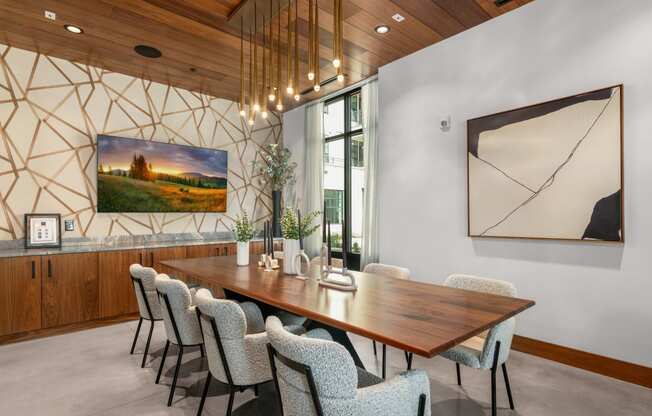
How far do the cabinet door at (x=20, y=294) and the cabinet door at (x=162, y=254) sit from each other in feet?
3.58

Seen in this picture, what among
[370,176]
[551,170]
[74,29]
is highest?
[74,29]

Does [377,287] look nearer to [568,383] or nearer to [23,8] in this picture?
[568,383]

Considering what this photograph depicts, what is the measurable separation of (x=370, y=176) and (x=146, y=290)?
308cm

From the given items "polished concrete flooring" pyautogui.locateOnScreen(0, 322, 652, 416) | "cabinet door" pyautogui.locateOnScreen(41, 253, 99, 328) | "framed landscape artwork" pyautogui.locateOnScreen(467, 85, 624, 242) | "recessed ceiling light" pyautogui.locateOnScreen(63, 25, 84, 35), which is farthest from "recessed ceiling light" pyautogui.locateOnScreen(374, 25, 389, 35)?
"cabinet door" pyautogui.locateOnScreen(41, 253, 99, 328)

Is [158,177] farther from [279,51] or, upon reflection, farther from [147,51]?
[279,51]

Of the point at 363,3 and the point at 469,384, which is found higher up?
the point at 363,3

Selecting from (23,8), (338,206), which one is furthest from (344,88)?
(23,8)

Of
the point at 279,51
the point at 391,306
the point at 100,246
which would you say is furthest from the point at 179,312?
the point at 100,246

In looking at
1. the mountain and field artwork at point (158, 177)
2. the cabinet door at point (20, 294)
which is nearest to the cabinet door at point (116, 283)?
the cabinet door at point (20, 294)

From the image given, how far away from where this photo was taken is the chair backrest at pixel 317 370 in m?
1.21

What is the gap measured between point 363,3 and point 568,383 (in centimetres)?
356

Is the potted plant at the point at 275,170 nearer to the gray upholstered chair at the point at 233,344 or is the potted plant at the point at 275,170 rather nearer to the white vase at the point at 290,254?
the white vase at the point at 290,254

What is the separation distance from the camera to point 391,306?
1.82 meters

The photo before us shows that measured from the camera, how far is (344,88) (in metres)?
5.32
